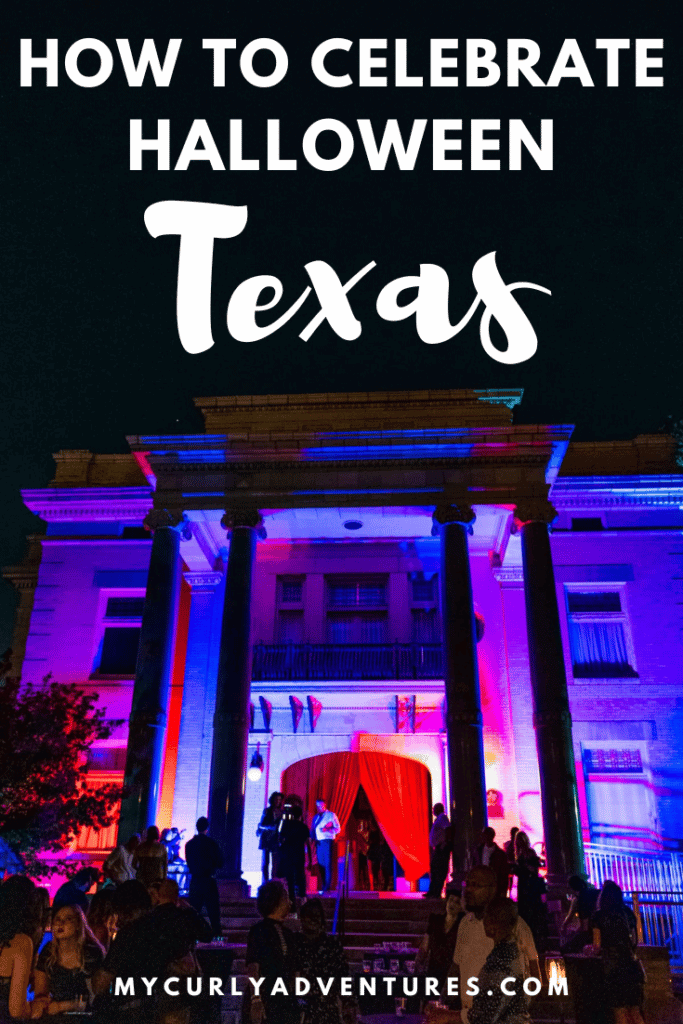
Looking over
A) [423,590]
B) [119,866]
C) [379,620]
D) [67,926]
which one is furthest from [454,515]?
[67,926]

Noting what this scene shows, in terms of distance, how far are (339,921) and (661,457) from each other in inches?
644

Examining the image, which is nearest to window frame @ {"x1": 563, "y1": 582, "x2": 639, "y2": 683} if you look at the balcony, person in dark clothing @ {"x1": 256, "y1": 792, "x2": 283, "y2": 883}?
the balcony

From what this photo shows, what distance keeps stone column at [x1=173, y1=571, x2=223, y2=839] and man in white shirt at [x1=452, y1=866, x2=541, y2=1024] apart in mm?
16899

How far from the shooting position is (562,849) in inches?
651

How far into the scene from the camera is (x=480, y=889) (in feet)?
18.2

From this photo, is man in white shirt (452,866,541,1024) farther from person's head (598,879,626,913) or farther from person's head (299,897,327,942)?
person's head (598,879,626,913)

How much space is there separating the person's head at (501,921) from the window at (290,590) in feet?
62.2

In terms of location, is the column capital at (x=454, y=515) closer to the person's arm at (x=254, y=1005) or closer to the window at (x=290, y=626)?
the window at (x=290, y=626)

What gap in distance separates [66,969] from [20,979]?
1.09ft

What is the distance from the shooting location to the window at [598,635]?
22.0 metres

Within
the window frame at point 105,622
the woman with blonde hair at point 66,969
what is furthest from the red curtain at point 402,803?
the woman with blonde hair at point 66,969

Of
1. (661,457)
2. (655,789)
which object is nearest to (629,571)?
(661,457)

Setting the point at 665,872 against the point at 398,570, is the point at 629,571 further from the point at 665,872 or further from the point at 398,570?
the point at 665,872

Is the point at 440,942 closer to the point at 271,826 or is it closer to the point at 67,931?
the point at 67,931
